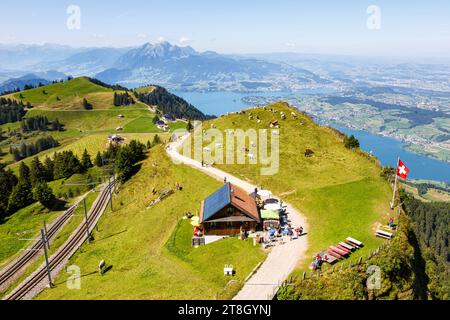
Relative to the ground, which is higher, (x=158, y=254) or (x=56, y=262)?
(x=158, y=254)

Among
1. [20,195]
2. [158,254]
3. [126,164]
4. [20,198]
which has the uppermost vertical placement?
[126,164]

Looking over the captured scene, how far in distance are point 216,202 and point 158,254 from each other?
12.7 meters

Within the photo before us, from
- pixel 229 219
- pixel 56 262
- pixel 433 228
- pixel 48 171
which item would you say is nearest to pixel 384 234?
pixel 229 219

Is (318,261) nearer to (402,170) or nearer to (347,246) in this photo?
(347,246)

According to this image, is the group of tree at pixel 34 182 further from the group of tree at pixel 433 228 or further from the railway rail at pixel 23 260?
the group of tree at pixel 433 228

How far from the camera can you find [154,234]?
5891cm

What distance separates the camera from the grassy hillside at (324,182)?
50.3m

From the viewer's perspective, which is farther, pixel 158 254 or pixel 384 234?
pixel 158 254

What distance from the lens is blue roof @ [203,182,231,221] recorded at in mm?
52709

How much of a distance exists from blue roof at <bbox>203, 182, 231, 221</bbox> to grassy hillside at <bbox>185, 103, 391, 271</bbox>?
1392cm

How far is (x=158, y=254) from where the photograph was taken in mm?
51000
